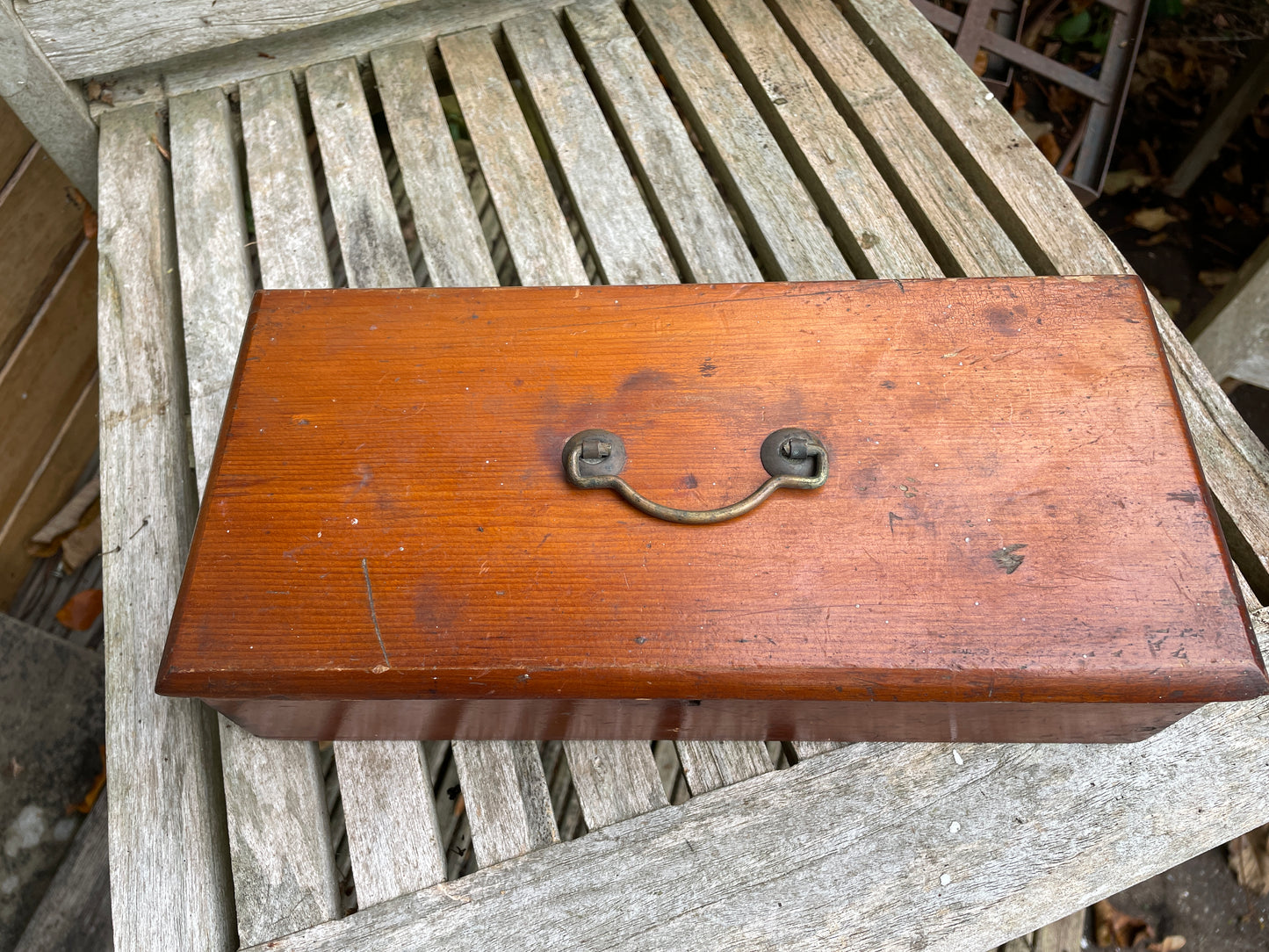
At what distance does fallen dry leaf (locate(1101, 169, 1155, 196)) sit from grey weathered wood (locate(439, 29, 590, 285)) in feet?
8.24

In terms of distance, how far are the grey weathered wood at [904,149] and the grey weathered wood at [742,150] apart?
187mm

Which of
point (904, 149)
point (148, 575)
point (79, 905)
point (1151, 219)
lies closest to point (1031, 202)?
point (904, 149)

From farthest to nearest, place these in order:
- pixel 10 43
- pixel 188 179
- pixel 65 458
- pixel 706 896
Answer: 1. pixel 65 458
2. pixel 188 179
3. pixel 10 43
4. pixel 706 896

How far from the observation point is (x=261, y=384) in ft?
3.70

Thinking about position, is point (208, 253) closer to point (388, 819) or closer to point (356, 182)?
point (356, 182)

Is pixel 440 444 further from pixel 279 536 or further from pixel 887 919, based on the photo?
pixel 887 919

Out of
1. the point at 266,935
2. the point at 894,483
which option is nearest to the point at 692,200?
the point at 894,483

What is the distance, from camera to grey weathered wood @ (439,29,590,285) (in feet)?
5.36

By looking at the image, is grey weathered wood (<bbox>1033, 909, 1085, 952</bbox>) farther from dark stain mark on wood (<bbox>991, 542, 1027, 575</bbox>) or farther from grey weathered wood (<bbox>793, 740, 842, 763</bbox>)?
dark stain mark on wood (<bbox>991, 542, 1027, 575</bbox>)

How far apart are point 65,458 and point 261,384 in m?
1.78

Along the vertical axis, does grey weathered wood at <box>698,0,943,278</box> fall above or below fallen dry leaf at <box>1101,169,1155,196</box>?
below

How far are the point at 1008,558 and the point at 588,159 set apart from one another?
3.99 ft

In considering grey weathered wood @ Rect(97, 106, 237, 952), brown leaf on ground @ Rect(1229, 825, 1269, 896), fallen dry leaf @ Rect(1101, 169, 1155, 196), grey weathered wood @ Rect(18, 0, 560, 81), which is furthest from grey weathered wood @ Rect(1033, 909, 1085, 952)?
grey weathered wood @ Rect(18, 0, 560, 81)

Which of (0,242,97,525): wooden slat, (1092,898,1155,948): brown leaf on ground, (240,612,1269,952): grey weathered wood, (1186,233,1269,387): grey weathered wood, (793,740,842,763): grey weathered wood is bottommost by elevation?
(1092,898,1155,948): brown leaf on ground
